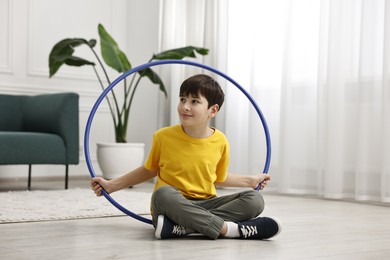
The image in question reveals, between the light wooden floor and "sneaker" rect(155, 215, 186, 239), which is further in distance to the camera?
"sneaker" rect(155, 215, 186, 239)

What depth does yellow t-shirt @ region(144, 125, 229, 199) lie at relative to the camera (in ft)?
7.27

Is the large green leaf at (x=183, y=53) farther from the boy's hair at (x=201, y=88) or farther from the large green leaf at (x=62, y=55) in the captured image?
the boy's hair at (x=201, y=88)

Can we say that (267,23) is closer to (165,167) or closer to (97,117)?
(97,117)

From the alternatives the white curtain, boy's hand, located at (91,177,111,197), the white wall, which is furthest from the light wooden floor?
the white wall

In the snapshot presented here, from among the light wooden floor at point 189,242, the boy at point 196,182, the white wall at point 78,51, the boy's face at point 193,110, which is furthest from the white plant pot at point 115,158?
the boy's face at point 193,110

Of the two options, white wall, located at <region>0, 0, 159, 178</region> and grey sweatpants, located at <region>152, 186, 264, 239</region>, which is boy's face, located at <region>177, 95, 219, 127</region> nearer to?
grey sweatpants, located at <region>152, 186, 264, 239</region>

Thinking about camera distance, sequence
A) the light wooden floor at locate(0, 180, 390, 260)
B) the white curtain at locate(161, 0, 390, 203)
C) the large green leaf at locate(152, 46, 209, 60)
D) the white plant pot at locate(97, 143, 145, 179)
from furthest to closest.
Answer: the white plant pot at locate(97, 143, 145, 179) < the large green leaf at locate(152, 46, 209, 60) < the white curtain at locate(161, 0, 390, 203) < the light wooden floor at locate(0, 180, 390, 260)

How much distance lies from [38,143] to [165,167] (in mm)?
1858

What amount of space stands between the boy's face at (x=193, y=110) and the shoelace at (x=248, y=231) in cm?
41

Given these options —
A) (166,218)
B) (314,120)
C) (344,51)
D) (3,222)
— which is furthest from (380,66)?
(3,222)

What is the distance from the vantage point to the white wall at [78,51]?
4.81 metres

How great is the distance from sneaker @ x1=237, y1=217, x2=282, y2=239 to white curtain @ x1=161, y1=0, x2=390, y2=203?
1.52 metres

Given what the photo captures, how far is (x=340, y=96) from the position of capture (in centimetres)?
372

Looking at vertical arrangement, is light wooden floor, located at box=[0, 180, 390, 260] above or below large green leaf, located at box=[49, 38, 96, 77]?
below
